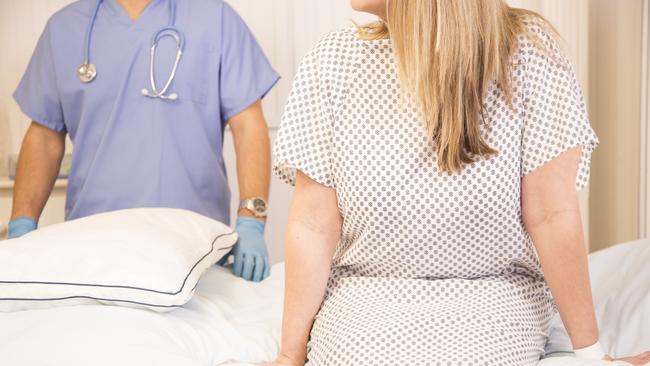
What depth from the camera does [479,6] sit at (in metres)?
0.92

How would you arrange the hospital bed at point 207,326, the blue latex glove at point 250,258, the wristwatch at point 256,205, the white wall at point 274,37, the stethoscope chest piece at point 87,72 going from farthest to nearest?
the white wall at point 274,37 → the stethoscope chest piece at point 87,72 → the wristwatch at point 256,205 → the blue latex glove at point 250,258 → the hospital bed at point 207,326

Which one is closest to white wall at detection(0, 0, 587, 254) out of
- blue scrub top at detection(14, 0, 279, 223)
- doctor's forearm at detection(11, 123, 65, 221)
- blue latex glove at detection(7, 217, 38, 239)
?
blue scrub top at detection(14, 0, 279, 223)

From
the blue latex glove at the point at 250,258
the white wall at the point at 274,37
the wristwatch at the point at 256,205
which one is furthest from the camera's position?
the white wall at the point at 274,37

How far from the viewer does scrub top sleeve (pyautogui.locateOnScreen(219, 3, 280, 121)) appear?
1.79m

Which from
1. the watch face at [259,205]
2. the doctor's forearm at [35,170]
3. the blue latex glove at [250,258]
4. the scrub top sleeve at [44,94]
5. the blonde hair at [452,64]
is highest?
the blonde hair at [452,64]

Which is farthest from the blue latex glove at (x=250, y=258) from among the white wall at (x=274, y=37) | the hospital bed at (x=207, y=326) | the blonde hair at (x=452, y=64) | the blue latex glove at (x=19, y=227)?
the white wall at (x=274, y=37)

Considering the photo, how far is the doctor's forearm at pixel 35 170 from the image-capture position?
5.96 feet

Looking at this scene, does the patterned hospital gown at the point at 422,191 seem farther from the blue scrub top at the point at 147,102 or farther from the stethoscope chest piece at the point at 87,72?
the stethoscope chest piece at the point at 87,72

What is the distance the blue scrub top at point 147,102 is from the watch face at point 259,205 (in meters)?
0.17

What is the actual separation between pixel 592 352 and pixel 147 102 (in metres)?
1.13

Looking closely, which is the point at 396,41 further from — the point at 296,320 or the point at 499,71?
the point at 296,320

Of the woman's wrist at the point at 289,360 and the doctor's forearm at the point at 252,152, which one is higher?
the doctor's forearm at the point at 252,152

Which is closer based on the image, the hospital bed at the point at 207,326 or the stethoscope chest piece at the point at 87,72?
the hospital bed at the point at 207,326

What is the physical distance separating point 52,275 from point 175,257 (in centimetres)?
17
